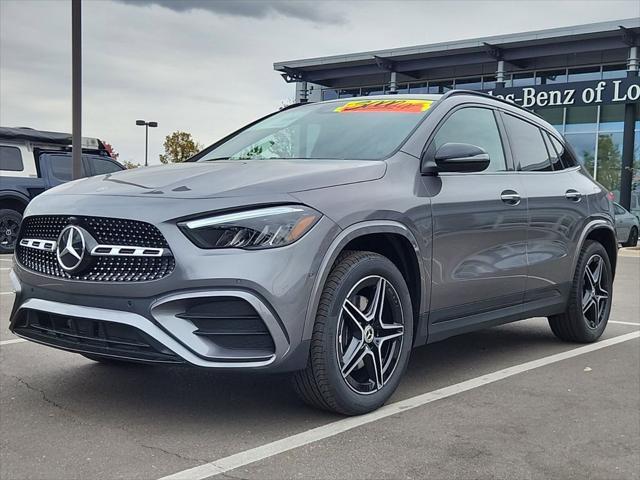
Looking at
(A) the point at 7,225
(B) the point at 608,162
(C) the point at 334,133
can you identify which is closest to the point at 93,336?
(C) the point at 334,133

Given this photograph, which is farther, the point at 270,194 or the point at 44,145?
the point at 44,145

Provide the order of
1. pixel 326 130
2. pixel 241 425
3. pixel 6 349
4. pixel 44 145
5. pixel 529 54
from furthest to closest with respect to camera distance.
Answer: pixel 529 54 → pixel 44 145 → pixel 6 349 → pixel 326 130 → pixel 241 425

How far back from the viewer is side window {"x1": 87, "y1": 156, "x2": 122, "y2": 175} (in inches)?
542

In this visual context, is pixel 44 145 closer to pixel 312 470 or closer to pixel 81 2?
pixel 81 2

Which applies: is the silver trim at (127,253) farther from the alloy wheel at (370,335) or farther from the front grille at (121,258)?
the alloy wheel at (370,335)

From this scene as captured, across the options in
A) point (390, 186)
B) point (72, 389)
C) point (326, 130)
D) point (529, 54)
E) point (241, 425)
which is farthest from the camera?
point (529, 54)

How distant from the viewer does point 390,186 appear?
12.4ft

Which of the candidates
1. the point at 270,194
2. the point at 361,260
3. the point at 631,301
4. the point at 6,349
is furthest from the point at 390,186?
the point at 631,301

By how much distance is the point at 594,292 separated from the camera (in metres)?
5.74

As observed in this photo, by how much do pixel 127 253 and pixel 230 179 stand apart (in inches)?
23.0

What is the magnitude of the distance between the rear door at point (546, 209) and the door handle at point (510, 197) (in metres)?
0.18

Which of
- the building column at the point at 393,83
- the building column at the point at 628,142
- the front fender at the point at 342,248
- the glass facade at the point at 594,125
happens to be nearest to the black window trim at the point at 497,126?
the front fender at the point at 342,248

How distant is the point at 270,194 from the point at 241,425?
42.7 inches

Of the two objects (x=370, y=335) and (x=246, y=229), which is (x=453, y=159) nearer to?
(x=370, y=335)
